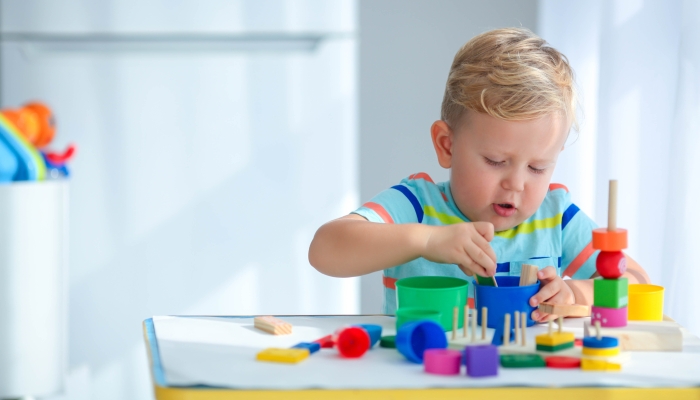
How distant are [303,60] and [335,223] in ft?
3.26

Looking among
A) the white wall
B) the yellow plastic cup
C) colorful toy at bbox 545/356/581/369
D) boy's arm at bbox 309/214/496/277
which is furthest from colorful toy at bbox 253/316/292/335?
the white wall

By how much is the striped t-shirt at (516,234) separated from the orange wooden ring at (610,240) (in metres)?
0.35

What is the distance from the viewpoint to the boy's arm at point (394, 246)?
909 mm

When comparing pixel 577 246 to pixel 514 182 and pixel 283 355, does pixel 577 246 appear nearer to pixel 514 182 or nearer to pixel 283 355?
pixel 514 182

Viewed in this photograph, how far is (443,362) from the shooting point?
67cm

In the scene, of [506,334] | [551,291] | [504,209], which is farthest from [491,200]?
[506,334]

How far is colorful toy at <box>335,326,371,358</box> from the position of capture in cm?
73

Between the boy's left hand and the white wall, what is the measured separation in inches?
63.9

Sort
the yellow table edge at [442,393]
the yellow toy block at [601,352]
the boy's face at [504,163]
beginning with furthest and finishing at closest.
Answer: the boy's face at [504,163]
the yellow toy block at [601,352]
the yellow table edge at [442,393]

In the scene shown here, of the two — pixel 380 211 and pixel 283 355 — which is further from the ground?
pixel 380 211

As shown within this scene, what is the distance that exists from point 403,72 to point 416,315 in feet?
5.98

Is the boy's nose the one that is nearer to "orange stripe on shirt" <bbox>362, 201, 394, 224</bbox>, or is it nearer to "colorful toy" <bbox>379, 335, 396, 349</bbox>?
"orange stripe on shirt" <bbox>362, 201, 394, 224</bbox>

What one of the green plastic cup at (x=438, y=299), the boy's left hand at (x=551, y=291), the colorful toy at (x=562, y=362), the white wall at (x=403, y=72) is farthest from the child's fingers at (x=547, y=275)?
the white wall at (x=403, y=72)

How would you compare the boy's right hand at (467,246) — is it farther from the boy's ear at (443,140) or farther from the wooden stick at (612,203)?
the boy's ear at (443,140)
